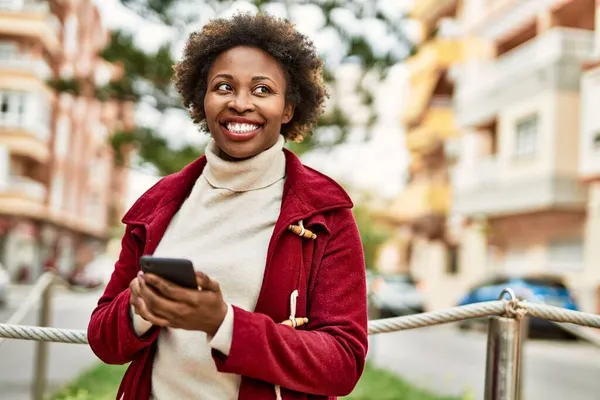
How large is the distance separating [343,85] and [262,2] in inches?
102

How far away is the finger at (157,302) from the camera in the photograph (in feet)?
5.00

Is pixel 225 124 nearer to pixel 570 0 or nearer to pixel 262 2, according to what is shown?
pixel 262 2

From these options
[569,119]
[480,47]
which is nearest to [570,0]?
[569,119]

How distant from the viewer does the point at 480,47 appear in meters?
→ 26.7

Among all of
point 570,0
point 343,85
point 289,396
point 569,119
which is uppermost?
point 570,0

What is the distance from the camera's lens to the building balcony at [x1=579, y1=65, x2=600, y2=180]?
742 inches

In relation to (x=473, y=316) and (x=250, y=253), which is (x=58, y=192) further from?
(x=250, y=253)

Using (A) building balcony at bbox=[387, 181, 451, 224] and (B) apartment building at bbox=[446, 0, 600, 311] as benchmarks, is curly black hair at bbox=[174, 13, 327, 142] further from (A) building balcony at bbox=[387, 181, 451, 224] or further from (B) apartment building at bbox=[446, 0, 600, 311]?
(A) building balcony at bbox=[387, 181, 451, 224]

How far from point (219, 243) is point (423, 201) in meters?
29.4

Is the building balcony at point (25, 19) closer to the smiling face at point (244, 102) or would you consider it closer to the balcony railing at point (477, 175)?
the balcony railing at point (477, 175)

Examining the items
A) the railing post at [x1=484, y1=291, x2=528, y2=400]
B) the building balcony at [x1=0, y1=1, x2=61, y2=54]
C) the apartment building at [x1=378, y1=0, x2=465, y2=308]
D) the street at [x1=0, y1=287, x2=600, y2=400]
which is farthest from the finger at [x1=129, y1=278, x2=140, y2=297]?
the building balcony at [x1=0, y1=1, x2=61, y2=54]

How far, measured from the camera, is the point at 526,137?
22.8 metres

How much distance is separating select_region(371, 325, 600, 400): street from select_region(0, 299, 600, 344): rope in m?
3.88

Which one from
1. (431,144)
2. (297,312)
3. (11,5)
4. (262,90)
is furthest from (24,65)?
(297,312)
